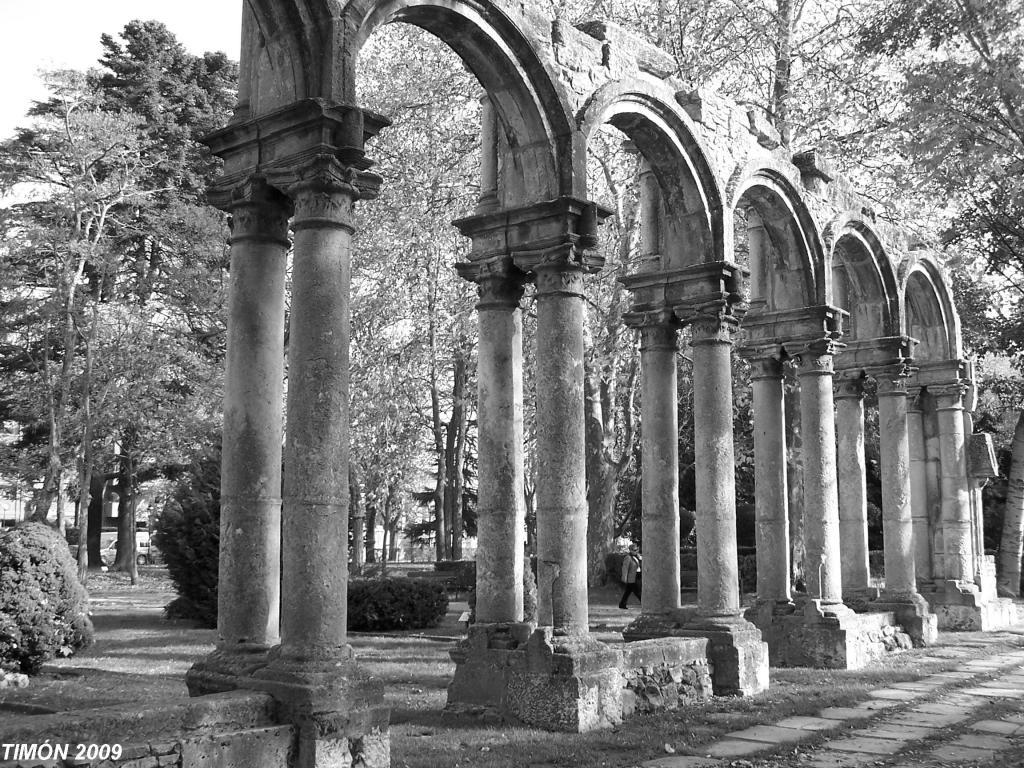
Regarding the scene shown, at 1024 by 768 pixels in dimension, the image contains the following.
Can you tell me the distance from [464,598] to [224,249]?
12277 mm

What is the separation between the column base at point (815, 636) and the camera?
12523mm

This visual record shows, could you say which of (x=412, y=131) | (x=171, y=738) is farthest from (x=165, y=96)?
(x=171, y=738)

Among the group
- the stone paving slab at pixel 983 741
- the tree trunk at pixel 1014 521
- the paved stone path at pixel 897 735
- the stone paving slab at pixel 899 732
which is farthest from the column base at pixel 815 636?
the tree trunk at pixel 1014 521

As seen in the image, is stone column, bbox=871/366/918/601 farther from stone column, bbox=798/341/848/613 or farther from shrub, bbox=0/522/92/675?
shrub, bbox=0/522/92/675

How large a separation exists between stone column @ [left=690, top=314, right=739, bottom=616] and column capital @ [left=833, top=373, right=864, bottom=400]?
502cm

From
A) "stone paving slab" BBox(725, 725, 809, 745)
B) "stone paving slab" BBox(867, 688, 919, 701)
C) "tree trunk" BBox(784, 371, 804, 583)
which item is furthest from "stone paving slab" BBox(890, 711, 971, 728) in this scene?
"tree trunk" BBox(784, 371, 804, 583)

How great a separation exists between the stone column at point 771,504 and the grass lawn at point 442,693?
1196 mm

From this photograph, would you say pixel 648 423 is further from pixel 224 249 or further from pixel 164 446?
pixel 224 249

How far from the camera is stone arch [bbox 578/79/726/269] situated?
35.0ft

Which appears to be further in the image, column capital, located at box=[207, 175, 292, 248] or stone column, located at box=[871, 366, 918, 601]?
stone column, located at box=[871, 366, 918, 601]

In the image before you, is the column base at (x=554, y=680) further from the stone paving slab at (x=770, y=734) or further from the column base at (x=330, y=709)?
the column base at (x=330, y=709)

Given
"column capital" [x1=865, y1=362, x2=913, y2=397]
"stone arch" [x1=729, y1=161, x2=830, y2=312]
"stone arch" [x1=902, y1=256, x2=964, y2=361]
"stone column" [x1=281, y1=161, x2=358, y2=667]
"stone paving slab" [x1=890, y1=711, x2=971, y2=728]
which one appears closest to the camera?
"stone column" [x1=281, y1=161, x2=358, y2=667]

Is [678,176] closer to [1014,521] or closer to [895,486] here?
[895,486]

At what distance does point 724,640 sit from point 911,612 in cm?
577
